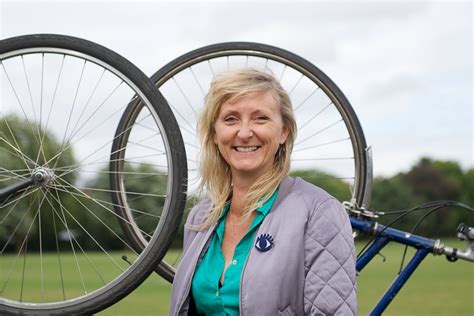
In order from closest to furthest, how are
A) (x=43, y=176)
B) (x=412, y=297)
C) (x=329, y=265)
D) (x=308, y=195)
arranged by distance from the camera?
(x=329, y=265) → (x=308, y=195) → (x=43, y=176) → (x=412, y=297)

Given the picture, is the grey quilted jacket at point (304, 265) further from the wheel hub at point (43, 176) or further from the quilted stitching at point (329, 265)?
the wheel hub at point (43, 176)

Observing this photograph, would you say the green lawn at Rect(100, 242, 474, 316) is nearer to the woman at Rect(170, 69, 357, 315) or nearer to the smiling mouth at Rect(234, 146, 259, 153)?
the woman at Rect(170, 69, 357, 315)

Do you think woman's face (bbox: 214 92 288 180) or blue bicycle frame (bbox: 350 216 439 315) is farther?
blue bicycle frame (bbox: 350 216 439 315)

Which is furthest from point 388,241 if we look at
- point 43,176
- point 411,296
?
point 411,296

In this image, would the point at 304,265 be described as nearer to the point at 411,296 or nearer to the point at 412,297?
the point at 412,297

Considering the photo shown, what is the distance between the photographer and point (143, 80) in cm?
283

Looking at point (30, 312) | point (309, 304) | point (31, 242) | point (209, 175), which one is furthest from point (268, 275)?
point (31, 242)

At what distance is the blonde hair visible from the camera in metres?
2.43

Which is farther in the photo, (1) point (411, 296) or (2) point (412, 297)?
(1) point (411, 296)

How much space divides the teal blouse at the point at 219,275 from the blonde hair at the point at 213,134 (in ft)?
0.16

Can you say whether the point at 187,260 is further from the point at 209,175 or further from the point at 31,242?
the point at 31,242

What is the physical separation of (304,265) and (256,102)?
552 millimetres

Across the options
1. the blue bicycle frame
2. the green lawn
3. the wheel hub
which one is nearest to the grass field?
the green lawn

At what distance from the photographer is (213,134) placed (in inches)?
102
